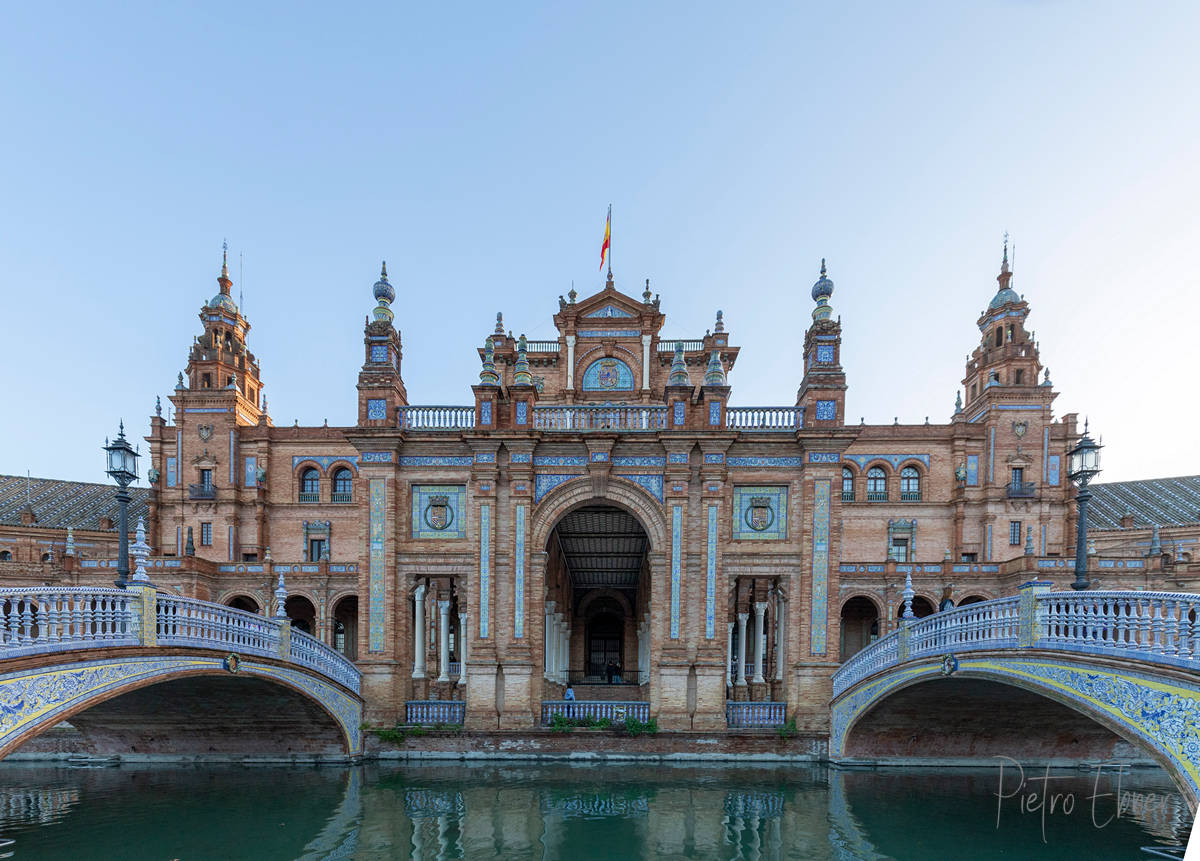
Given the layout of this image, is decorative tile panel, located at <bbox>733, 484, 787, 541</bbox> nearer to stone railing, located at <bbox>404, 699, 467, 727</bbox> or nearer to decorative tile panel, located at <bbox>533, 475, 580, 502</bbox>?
decorative tile panel, located at <bbox>533, 475, 580, 502</bbox>

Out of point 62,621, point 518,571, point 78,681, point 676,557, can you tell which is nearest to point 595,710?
point 518,571

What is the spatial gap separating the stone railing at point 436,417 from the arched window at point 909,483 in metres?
24.2

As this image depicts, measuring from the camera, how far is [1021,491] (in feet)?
97.3

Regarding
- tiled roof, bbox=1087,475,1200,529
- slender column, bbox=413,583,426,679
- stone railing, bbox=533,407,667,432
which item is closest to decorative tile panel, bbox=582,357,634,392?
stone railing, bbox=533,407,667,432

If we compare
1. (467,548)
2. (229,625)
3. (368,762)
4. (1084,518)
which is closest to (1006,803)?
(1084,518)

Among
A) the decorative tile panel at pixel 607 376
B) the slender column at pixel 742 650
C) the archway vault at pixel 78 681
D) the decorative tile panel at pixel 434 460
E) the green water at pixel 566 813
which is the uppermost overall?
the decorative tile panel at pixel 607 376

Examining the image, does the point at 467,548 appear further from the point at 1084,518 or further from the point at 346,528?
the point at 346,528

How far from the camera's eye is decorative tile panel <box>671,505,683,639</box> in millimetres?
16516

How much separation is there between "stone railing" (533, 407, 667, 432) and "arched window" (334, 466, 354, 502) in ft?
62.0

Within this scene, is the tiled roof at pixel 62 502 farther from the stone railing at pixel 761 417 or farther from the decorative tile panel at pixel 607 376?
the stone railing at pixel 761 417

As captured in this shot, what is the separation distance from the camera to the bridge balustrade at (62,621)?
7828 millimetres

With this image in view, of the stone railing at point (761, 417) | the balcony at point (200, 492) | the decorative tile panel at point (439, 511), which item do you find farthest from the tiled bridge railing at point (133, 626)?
the balcony at point (200, 492)

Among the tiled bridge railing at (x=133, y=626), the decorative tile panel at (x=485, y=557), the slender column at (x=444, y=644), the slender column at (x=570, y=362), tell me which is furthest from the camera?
the slender column at (x=570, y=362)

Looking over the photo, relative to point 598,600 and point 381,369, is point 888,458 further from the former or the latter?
point 381,369
